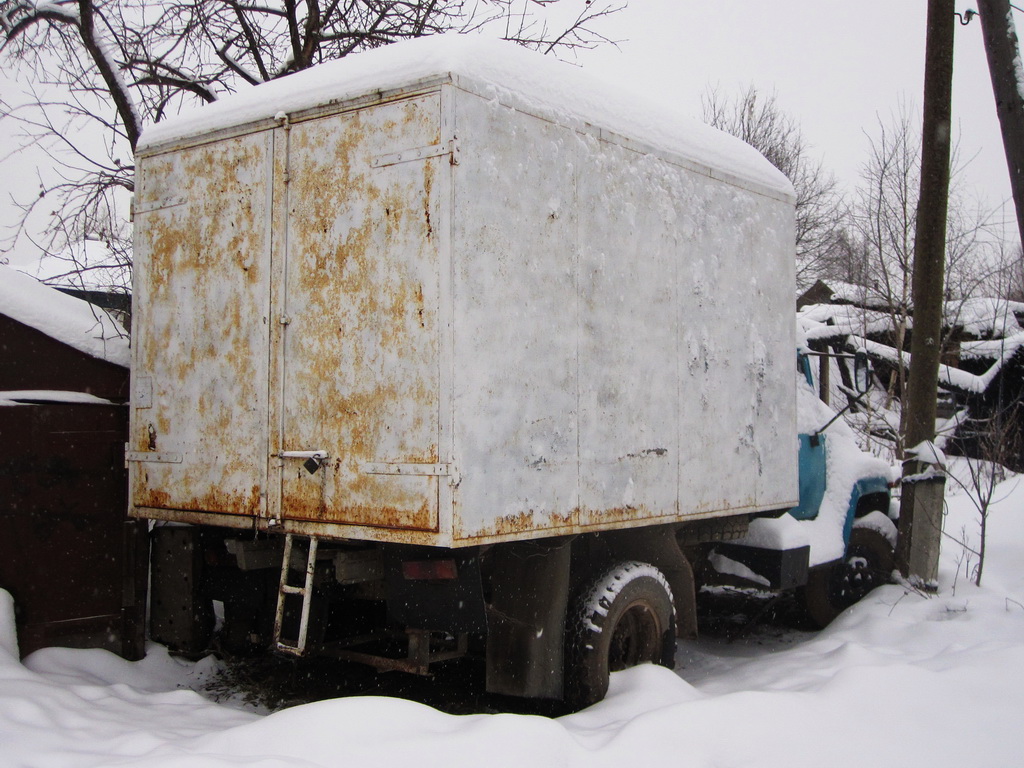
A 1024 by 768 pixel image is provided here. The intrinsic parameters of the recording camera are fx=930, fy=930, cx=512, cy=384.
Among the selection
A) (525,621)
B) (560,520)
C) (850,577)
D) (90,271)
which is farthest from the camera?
(90,271)

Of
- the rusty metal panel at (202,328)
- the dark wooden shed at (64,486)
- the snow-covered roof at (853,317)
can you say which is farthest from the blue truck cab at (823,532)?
the snow-covered roof at (853,317)

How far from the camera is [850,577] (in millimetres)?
7480

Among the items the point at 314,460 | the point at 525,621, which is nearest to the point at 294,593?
the point at 314,460

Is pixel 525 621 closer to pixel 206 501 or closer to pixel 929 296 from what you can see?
pixel 206 501

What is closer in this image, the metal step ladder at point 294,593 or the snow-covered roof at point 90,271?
the metal step ladder at point 294,593

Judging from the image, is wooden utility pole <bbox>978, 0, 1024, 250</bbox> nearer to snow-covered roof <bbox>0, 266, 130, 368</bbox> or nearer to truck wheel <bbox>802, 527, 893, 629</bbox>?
truck wheel <bbox>802, 527, 893, 629</bbox>

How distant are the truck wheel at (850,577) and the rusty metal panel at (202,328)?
4649mm

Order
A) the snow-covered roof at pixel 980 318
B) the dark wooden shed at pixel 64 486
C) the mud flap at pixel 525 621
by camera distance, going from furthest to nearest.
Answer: the snow-covered roof at pixel 980 318 → the dark wooden shed at pixel 64 486 → the mud flap at pixel 525 621

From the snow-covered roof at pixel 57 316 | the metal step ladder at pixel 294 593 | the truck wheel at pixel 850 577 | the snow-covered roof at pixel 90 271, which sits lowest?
the truck wheel at pixel 850 577

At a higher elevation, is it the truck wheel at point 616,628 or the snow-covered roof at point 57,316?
the snow-covered roof at point 57,316

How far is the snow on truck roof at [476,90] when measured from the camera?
4199 mm

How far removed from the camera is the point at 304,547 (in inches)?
182

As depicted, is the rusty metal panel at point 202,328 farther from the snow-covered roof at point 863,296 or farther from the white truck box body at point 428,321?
the snow-covered roof at point 863,296

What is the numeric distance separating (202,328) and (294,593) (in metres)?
1.54
